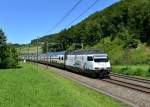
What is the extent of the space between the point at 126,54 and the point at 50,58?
19450 mm

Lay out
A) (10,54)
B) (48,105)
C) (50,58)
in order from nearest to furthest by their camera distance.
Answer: (48,105) < (10,54) < (50,58)

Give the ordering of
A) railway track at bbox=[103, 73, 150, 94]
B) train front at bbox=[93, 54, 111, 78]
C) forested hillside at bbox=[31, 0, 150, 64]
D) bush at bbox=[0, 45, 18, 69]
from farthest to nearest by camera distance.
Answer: forested hillside at bbox=[31, 0, 150, 64] < bush at bbox=[0, 45, 18, 69] < train front at bbox=[93, 54, 111, 78] < railway track at bbox=[103, 73, 150, 94]

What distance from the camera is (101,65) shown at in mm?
47906

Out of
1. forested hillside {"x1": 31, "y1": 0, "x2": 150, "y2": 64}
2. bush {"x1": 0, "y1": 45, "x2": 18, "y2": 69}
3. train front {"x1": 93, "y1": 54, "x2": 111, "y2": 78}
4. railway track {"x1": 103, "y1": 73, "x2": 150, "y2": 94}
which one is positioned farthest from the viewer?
forested hillside {"x1": 31, "y1": 0, "x2": 150, "y2": 64}

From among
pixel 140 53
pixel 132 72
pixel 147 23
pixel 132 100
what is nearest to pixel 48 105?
pixel 132 100

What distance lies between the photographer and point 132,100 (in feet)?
83.4

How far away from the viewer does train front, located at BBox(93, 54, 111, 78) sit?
155ft

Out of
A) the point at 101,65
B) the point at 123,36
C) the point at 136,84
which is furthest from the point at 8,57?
the point at 136,84

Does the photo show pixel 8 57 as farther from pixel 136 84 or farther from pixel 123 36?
pixel 136 84

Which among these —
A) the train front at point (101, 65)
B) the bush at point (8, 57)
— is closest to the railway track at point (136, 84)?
the train front at point (101, 65)

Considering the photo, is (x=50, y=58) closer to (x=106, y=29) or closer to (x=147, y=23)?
(x=147, y=23)

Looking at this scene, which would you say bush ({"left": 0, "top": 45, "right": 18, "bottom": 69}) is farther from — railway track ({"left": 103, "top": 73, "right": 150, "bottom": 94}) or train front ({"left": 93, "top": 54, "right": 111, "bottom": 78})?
railway track ({"left": 103, "top": 73, "right": 150, "bottom": 94})

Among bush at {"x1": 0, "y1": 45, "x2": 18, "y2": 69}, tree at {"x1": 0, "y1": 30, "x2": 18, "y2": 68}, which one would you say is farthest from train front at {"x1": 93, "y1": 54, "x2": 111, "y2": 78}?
tree at {"x1": 0, "y1": 30, "x2": 18, "y2": 68}

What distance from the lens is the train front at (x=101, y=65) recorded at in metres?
47.4
